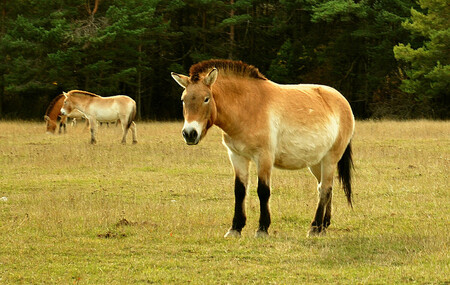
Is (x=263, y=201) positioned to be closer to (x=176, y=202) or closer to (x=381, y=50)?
(x=176, y=202)

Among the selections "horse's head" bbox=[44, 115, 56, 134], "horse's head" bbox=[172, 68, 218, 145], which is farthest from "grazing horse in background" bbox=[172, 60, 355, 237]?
"horse's head" bbox=[44, 115, 56, 134]

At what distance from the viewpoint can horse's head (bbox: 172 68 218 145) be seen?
260 inches

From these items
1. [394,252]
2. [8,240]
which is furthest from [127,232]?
[394,252]

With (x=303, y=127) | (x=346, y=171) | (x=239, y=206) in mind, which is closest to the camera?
(x=239, y=206)

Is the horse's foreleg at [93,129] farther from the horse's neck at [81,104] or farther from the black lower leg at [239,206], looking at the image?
the black lower leg at [239,206]

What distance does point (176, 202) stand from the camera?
31.7ft

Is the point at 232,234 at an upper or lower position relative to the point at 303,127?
lower

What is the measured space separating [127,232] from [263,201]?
1.62 metres

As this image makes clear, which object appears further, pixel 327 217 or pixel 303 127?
pixel 327 217

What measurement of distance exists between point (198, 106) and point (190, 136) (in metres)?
0.36

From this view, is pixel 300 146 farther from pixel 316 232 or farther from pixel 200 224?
pixel 200 224

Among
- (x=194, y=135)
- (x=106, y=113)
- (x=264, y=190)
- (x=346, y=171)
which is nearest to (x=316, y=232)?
(x=264, y=190)

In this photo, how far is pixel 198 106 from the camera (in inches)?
265

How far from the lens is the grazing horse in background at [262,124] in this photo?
689 cm
